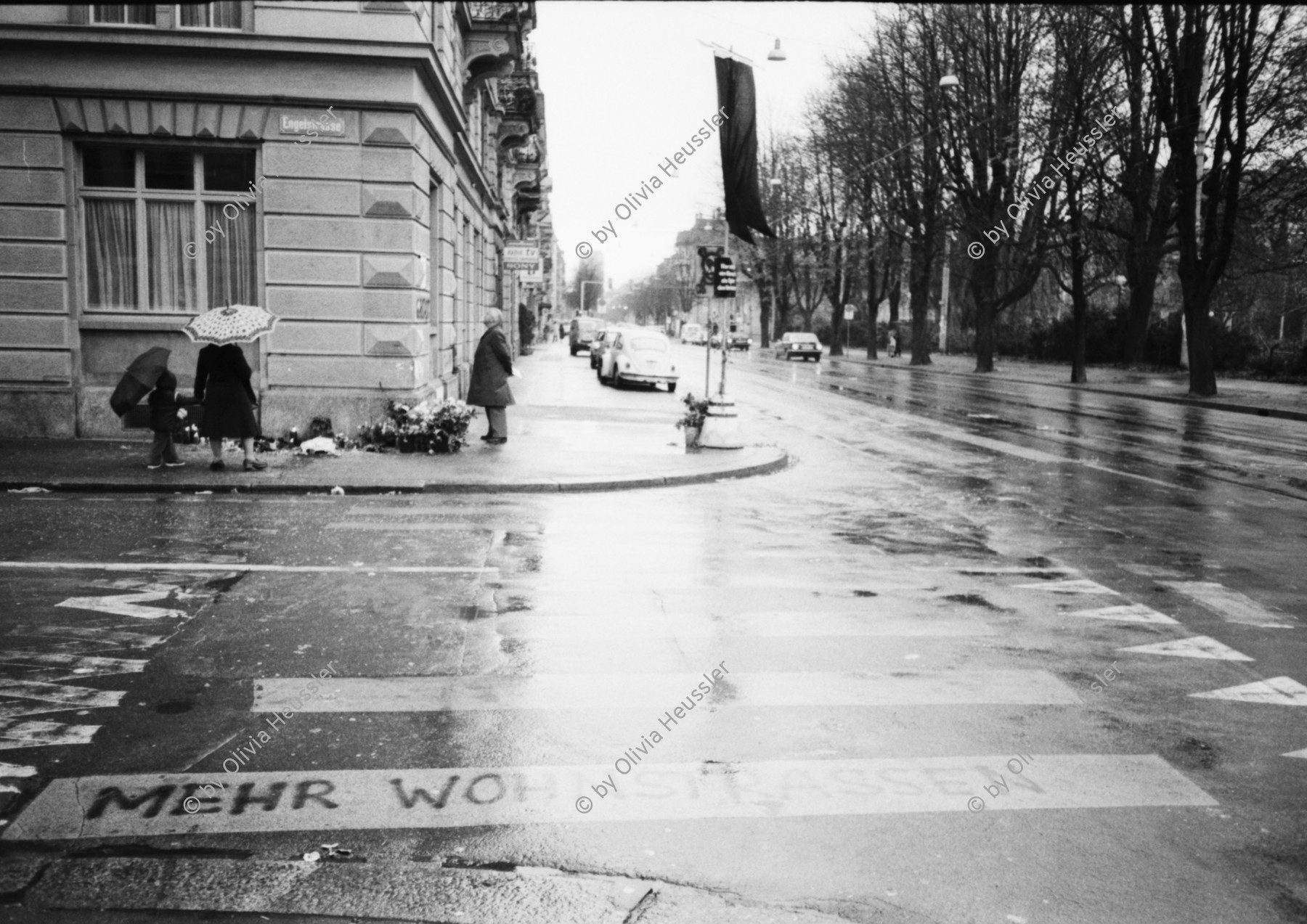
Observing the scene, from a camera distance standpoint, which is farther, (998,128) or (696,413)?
(998,128)

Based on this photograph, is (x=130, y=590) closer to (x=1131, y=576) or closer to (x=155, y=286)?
(x=1131, y=576)

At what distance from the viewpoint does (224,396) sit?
14.0 m

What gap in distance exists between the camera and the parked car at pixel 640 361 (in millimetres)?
33219

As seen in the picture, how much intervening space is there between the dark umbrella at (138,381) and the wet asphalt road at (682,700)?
172cm

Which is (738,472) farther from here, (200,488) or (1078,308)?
(1078,308)

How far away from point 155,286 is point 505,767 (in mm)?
14542

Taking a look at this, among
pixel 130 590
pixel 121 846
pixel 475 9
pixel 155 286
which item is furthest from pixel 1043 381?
pixel 121 846

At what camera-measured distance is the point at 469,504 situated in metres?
12.8

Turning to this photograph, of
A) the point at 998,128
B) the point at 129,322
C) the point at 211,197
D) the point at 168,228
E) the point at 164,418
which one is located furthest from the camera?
the point at 998,128

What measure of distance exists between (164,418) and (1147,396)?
94.3 feet

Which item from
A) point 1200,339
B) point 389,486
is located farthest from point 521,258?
point 389,486

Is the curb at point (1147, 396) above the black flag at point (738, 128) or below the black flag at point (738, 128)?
below

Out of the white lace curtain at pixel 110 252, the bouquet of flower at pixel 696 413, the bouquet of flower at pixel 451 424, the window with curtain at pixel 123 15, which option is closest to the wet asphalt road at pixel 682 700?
the bouquet of flower at pixel 451 424

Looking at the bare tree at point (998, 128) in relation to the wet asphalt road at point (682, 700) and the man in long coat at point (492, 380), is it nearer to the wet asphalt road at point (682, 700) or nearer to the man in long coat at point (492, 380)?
the man in long coat at point (492, 380)
